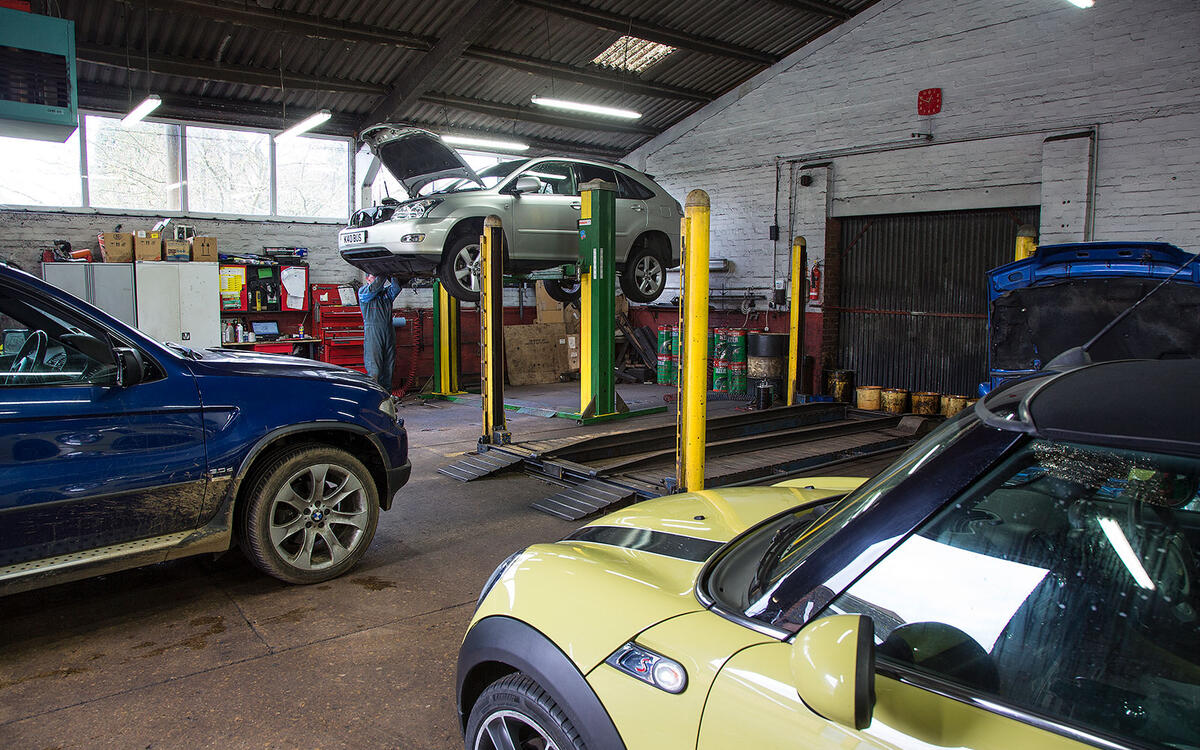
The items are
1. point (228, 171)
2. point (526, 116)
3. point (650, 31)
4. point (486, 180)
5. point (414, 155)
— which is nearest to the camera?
point (414, 155)

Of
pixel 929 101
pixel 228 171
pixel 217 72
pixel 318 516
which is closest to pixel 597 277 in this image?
pixel 318 516

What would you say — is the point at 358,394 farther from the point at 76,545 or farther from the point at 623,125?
the point at 623,125

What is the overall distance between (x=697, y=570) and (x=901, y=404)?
9961 mm

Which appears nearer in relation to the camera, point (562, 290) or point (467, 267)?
point (467, 267)

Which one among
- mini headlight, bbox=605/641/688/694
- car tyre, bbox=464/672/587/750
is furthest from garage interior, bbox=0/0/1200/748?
mini headlight, bbox=605/641/688/694

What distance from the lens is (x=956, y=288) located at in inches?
426

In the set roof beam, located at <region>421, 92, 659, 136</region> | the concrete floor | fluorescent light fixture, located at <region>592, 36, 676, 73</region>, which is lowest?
the concrete floor

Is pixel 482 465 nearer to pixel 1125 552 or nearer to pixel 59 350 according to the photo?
pixel 59 350

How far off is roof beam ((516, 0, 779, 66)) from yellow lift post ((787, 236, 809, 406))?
13.4ft

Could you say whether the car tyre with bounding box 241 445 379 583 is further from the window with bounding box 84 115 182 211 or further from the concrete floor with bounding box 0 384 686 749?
the window with bounding box 84 115 182 211

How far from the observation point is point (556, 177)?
31.3 feet

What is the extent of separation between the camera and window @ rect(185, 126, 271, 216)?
38.6 feet

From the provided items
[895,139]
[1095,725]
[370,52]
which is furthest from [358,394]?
[895,139]

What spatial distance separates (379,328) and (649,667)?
10281 millimetres
